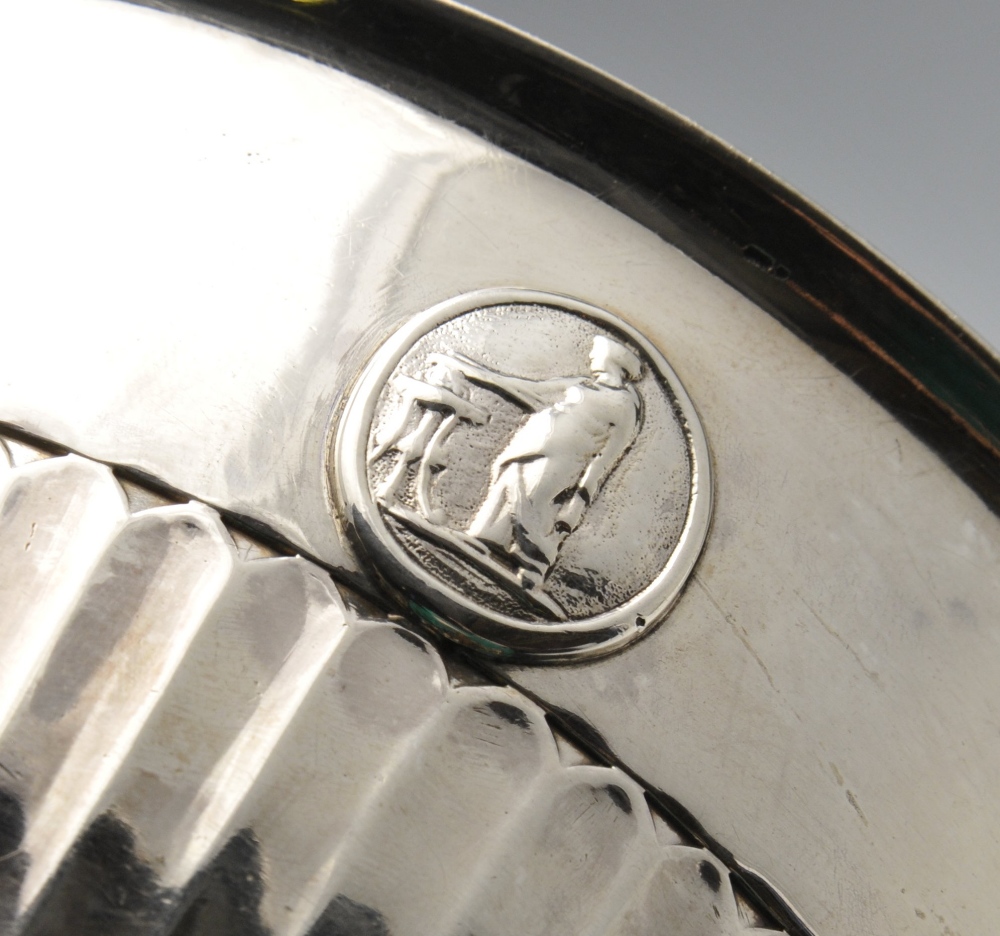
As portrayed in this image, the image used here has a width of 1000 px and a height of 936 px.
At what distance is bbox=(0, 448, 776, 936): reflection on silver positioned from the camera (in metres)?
0.46

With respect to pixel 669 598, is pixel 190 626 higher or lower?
lower

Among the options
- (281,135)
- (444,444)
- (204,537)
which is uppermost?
(281,135)

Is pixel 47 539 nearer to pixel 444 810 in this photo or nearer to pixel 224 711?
pixel 224 711

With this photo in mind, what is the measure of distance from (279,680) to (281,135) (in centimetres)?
33

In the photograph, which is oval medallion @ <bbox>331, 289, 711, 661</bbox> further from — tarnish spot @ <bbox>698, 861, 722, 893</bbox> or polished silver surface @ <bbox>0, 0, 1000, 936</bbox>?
tarnish spot @ <bbox>698, 861, 722, 893</bbox>

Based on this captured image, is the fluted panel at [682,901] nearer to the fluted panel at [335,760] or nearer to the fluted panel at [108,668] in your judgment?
the fluted panel at [335,760]

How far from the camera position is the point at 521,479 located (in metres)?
0.51

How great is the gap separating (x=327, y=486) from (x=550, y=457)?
123 mm

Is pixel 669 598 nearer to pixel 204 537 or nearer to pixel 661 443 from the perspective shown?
pixel 661 443

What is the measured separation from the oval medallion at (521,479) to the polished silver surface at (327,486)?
0.02 m

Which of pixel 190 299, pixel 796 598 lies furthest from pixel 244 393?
pixel 796 598

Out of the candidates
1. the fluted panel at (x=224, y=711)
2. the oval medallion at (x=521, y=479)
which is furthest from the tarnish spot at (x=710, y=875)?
the fluted panel at (x=224, y=711)

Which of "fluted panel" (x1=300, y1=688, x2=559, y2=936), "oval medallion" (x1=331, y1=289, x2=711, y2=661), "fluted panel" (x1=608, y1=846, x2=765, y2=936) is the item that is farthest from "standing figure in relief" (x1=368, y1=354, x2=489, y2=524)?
"fluted panel" (x1=608, y1=846, x2=765, y2=936)

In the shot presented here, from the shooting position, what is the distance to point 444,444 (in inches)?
20.1
